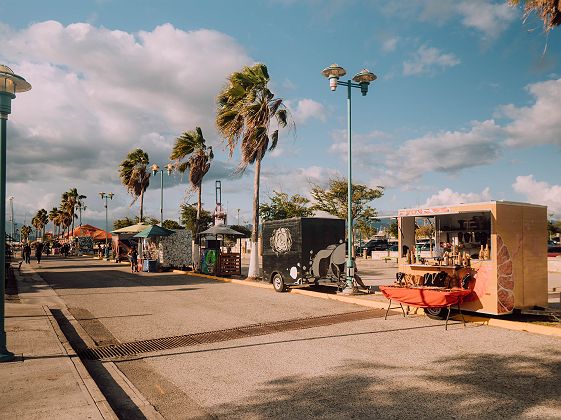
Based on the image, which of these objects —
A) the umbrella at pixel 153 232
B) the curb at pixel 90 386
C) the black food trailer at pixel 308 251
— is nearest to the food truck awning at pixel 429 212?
the black food trailer at pixel 308 251

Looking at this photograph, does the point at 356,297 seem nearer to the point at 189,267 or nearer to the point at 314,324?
the point at 314,324

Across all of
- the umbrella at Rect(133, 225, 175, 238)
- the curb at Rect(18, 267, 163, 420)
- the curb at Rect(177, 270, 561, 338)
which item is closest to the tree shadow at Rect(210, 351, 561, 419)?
the curb at Rect(18, 267, 163, 420)

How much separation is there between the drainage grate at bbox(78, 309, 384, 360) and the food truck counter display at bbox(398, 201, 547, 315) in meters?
2.10

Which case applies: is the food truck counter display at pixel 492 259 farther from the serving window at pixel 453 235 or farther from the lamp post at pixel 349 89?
the lamp post at pixel 349 89

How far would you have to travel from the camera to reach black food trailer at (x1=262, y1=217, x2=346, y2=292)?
55.6 ft

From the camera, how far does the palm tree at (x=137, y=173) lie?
4194cm

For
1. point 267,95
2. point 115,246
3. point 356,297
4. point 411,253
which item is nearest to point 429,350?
point 411,253

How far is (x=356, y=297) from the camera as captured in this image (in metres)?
15.2

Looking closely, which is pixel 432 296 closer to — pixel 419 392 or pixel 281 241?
pixel 419 392

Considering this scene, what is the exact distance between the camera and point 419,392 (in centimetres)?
621

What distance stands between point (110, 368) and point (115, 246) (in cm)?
3755

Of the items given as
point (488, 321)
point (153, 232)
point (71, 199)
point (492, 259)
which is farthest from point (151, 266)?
point (71, 199)

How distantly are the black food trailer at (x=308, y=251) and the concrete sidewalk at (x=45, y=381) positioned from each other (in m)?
8.71

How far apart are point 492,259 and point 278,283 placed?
9008mm
